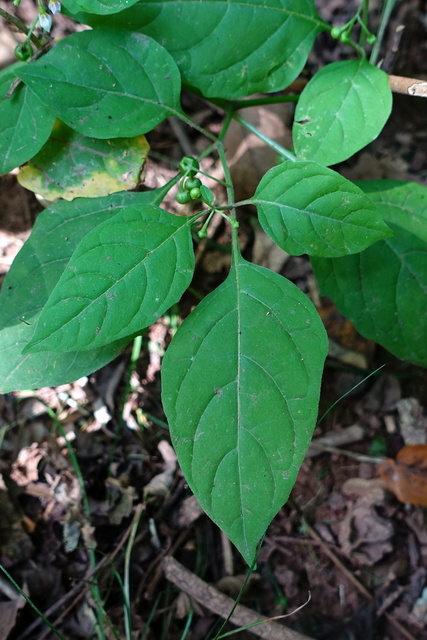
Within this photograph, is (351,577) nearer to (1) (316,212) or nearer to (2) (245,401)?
(2) (245,401)

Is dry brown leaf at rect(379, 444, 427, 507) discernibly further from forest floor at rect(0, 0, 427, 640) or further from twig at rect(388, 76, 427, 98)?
twig at rect(388, 76, 427, 98)

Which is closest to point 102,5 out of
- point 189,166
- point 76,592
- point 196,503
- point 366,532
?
point 189,166

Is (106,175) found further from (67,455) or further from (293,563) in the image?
(293,563)

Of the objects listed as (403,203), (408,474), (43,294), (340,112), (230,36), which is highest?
(230,36)

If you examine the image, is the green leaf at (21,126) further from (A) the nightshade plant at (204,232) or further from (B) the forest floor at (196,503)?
(B) the forest floor at (196,503)

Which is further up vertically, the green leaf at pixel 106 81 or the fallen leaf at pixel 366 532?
the green leaf at pixel 106 81

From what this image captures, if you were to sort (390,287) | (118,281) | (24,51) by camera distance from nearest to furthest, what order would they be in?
(118,281)
(24,51)
(390,287)

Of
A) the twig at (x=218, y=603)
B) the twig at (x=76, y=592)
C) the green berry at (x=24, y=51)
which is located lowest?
the twig at (x=218, y=603)

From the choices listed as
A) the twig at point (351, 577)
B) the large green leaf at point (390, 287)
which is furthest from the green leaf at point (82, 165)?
the twig at point (351, 577)
